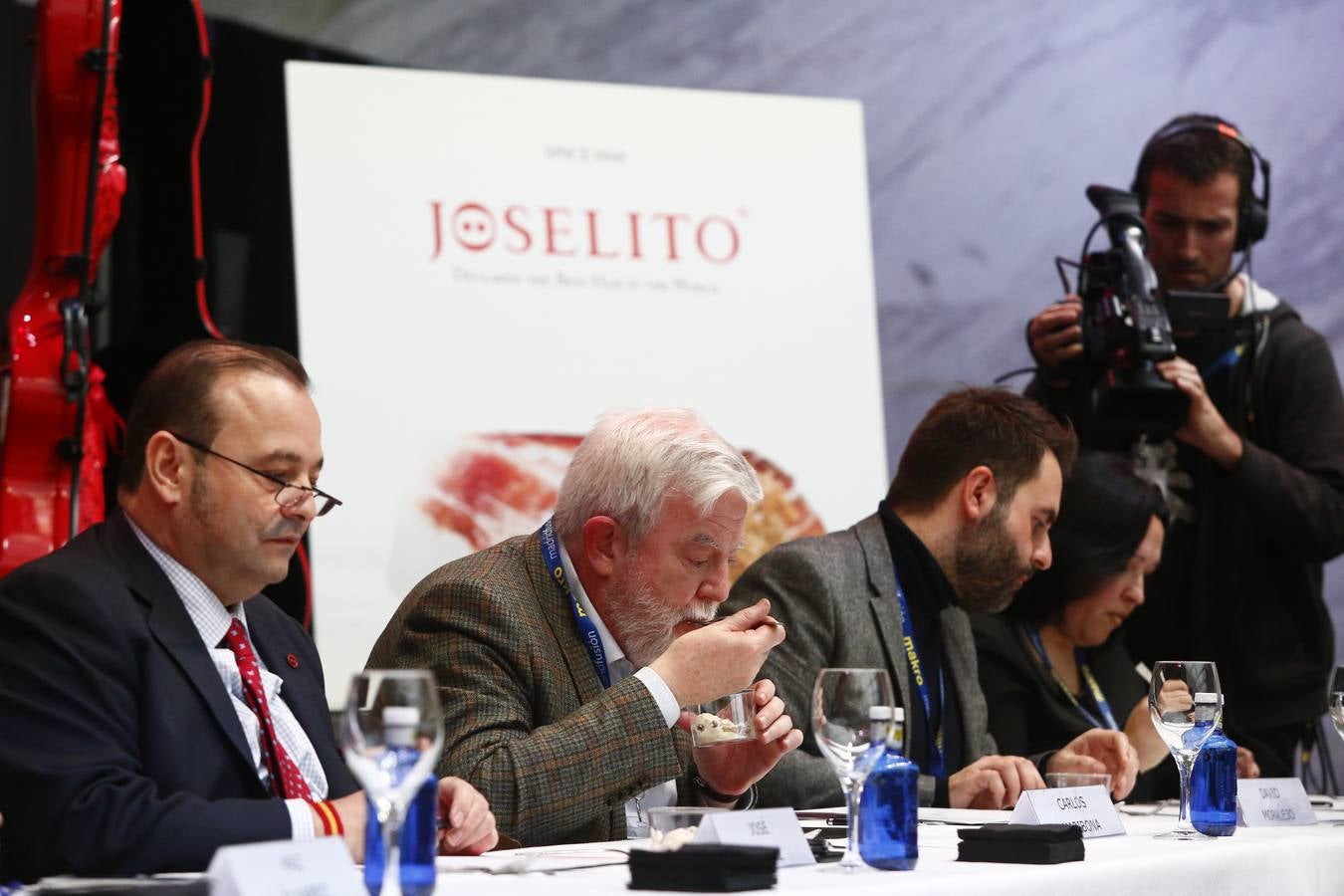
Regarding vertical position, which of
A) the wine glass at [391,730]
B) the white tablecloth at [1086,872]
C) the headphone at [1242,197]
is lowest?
the white tablecloth at [1086,872]

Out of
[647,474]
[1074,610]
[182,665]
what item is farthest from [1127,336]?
[182,665]

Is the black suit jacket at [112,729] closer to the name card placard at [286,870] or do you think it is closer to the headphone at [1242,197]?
the name card placard at [286,870]

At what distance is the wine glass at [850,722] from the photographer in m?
1.76

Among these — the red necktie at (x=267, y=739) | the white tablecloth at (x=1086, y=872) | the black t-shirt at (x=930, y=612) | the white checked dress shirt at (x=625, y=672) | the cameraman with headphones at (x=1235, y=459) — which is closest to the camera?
the white tablecloth at (x=1086, y=872)

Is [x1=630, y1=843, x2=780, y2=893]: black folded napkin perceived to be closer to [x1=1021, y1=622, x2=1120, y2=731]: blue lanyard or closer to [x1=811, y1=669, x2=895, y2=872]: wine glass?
[x1=811, y1=669, x2=895, y2=872]: wine glass

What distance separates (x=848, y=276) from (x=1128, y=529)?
1003 mm

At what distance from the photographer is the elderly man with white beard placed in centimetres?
224

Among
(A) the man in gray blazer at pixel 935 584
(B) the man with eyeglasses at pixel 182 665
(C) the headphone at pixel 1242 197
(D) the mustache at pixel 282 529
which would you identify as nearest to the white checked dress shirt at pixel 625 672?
(A) the man in gray blazer at pixel 935 584

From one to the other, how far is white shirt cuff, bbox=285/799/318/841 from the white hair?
0.85 meters

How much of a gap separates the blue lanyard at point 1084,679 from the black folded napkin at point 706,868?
2.15m

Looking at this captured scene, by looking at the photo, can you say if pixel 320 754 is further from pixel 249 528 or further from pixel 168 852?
pixel 168 852

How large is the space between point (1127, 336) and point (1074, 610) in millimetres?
627

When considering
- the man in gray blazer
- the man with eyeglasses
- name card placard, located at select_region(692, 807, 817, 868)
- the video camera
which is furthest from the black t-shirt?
name card placard, located at select_region(692, 807, 817, 868)

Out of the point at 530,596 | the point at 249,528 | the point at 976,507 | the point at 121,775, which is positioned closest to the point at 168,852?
the point at 121,775
